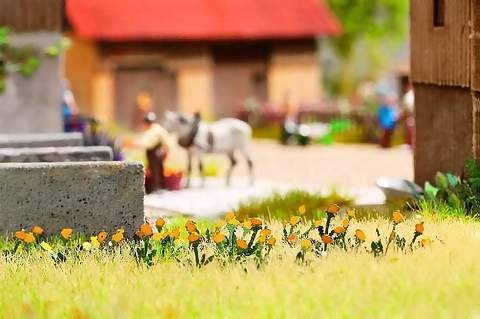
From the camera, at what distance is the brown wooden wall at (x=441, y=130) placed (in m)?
16.3

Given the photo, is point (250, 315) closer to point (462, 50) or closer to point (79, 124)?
point (462, 50)

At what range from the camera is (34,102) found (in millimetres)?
24234

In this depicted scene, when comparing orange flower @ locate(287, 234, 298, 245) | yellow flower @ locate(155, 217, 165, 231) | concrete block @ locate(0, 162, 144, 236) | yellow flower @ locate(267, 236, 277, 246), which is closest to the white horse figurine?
concrete block @ locate(0, 162, 144, 236)

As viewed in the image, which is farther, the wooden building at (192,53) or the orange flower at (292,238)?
the wooden building at (192,53)

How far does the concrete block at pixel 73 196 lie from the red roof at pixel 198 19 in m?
21.3

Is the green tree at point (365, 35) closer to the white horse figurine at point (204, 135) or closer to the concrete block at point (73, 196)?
the white horse figurine at point (204, 135)

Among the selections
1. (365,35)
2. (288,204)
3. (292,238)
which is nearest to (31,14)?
(288,204)

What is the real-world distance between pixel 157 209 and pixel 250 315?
876cm

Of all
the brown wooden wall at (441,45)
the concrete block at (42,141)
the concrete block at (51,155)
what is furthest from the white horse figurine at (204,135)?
the brown wooden wall at (441,45)

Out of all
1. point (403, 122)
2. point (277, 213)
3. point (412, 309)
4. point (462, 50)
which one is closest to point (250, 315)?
point (412, 309)

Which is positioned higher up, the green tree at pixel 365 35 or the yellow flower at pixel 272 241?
the green tree at pixel 365 35

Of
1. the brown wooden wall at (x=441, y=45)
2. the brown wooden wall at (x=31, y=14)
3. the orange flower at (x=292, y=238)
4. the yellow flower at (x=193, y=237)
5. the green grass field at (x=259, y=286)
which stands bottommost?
the green grass field at (x=259, y=286)

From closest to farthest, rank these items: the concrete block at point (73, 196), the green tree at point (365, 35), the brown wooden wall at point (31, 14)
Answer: the concrete block at point (73, 196), the brown wooden wall at point (31, 14), the green tree at point (365, 35)

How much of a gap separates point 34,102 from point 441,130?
989cm
